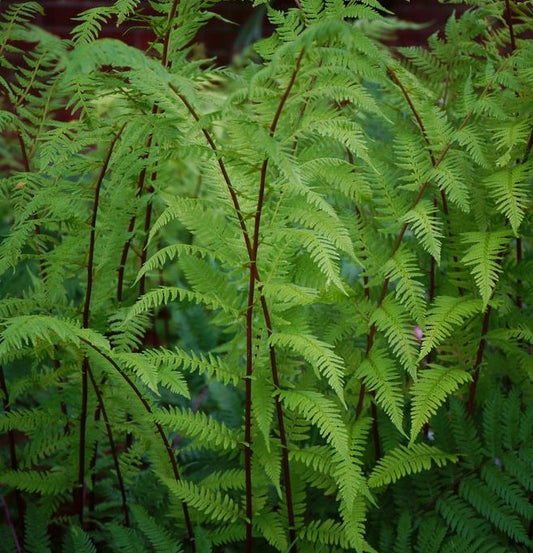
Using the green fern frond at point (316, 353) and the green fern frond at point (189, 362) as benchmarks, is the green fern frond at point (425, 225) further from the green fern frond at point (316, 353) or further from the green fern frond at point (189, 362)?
the green fern frond at point (189, 362)

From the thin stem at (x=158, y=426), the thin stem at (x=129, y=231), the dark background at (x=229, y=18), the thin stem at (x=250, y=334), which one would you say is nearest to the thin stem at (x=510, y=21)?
the thin stem at (x=250, y=334)

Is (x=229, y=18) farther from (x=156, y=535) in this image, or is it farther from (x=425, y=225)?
→ (x=156, y=535)

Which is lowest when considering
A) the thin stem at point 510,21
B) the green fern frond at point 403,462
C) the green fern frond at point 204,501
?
the green fern frond at point 204,501

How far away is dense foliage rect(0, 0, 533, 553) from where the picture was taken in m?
0.90

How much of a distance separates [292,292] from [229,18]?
2.72m

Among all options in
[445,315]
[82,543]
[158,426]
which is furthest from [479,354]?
[82,543]

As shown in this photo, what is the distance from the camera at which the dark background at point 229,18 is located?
3.13 meters

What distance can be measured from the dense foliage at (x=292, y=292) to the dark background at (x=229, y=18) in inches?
83.8

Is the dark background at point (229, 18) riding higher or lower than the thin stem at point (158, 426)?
higher

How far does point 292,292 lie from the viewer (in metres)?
0.89

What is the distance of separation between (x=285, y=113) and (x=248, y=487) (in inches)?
20.3

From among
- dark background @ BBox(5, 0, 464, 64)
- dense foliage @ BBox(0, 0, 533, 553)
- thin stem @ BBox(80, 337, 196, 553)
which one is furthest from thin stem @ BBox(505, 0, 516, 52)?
dark background @ BBox(5, 0, 464, 64)

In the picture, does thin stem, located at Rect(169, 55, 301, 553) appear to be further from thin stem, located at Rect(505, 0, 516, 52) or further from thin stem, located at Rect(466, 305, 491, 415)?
thin stem, located at Rect(505, 0, 516, 52)

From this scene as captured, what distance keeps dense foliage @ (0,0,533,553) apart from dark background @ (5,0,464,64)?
2.13 m
